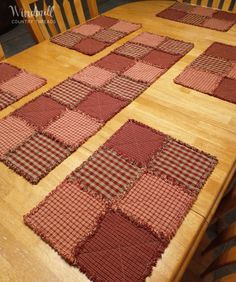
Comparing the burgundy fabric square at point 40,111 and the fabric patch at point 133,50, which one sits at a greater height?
the burgundy fabric square at point 40,111

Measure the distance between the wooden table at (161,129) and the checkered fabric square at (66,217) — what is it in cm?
2

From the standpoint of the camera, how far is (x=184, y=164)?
88cm

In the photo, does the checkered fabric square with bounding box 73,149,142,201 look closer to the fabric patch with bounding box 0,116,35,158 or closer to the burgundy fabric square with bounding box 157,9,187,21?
the fabric patch with bounding box 0,116,35,158

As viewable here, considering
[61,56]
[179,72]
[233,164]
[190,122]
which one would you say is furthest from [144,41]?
[233,164]

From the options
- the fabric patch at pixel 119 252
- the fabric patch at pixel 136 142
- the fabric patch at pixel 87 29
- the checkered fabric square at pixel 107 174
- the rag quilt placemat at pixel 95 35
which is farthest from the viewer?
the fabric patch at pixel 87 29

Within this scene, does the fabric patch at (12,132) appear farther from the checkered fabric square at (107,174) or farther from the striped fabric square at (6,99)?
the checkered fabric square at (107,174)

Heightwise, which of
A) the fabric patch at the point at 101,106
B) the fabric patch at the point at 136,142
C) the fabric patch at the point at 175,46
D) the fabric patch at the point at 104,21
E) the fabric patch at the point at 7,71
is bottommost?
the fabric patch at the point at 136,142

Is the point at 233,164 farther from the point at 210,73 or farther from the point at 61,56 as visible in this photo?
the point at 61,56

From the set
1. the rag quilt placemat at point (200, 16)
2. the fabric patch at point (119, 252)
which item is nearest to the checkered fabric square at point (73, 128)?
the fabric patch at point (119, 252)

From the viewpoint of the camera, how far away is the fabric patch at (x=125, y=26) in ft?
5.46

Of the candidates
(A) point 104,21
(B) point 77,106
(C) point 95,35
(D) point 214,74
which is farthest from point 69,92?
(A) point 104,21

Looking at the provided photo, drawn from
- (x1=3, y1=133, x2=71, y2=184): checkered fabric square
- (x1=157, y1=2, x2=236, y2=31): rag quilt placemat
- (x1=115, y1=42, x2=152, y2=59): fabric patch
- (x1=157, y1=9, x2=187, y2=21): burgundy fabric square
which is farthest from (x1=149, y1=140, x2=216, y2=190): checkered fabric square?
(x1=157, y1=9, x2=187, y2=21): burgundy fabric square

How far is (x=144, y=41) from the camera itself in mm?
1550

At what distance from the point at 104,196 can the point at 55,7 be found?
138 cm
